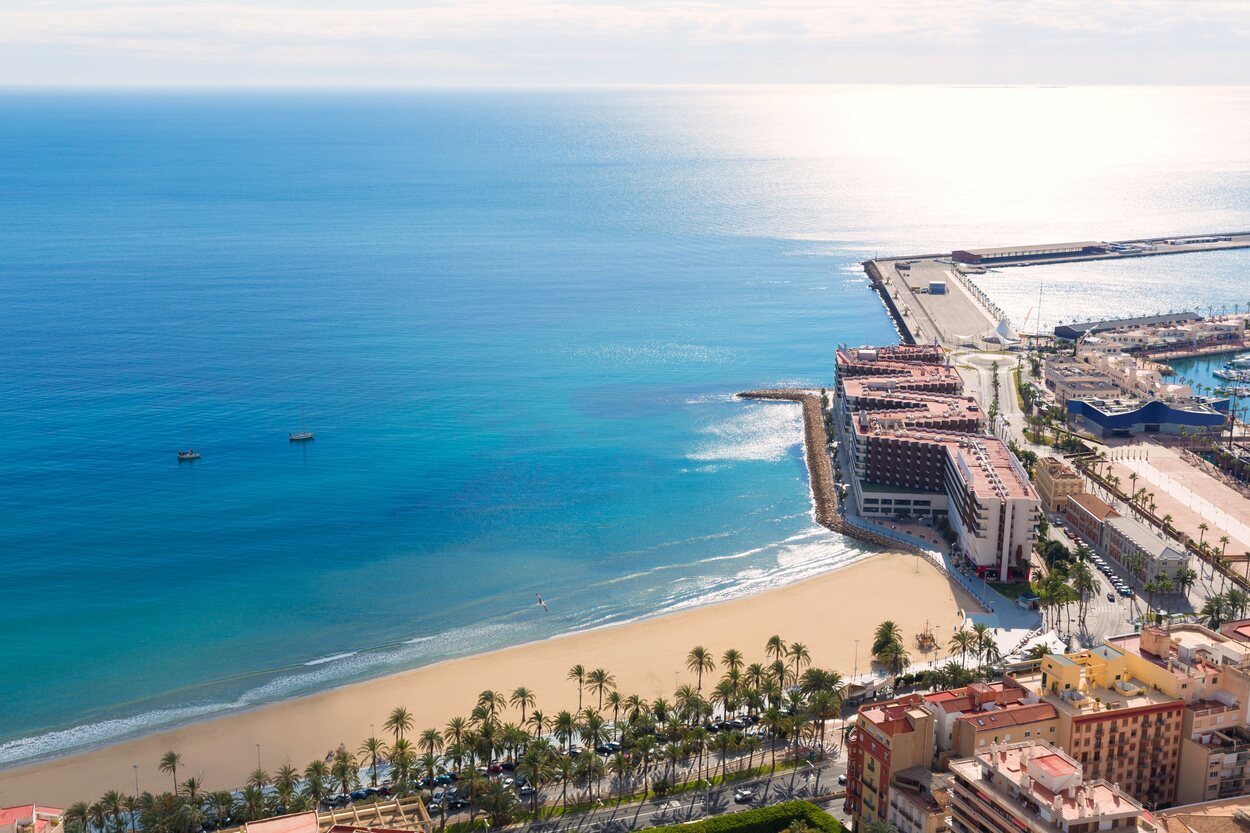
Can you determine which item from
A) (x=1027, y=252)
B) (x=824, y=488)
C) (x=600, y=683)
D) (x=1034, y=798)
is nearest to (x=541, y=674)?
(x=600, y=683)

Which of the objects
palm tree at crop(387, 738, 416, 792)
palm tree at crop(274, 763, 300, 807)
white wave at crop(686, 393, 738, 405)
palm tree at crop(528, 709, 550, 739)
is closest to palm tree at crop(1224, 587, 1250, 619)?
palm tree at crop(528, 709, 550, 739)

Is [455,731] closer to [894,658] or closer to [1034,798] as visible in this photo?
[894,658]

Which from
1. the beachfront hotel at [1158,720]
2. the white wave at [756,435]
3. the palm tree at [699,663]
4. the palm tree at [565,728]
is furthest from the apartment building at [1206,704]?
the white wave at [756,435]

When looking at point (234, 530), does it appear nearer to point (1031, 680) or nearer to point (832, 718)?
point (832, 718)

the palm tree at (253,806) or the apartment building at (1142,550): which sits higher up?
the apartment building at (1142,550)

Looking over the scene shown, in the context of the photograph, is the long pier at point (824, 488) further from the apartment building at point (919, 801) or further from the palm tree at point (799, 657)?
the apartment building at point (919, 801)

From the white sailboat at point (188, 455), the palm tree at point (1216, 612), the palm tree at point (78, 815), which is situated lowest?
the palm tree at point (78, 815)
